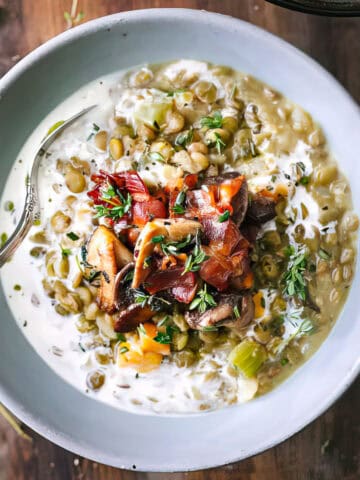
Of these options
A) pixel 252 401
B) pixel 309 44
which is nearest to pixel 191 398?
pixel 252 401

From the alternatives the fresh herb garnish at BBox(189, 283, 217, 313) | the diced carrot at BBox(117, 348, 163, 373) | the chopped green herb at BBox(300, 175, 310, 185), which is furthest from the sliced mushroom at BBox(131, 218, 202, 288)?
the chopped green herb at BBox(300, 175, 310, 185)

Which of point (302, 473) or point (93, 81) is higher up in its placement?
point (93, 81)

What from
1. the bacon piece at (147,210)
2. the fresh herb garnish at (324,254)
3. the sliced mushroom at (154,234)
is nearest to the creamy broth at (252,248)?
the fresh herb garnish at (324,254)

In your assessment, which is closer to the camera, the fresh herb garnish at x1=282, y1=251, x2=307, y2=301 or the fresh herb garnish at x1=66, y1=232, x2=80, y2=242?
the fresh herb garnish at x1=282, y1=251, x2=307, y2=301

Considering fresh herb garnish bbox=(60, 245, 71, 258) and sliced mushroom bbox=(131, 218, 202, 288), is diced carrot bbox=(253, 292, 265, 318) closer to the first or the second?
sliced mushroom bbox=(131, 218, 202, 288)

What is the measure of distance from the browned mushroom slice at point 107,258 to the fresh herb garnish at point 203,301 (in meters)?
0.31

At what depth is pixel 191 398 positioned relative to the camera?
8.44 feet

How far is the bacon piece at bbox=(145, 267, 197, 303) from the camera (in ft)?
7.69

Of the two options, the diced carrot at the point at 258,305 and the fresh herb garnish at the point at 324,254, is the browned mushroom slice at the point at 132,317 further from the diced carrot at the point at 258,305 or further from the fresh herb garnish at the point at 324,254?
the fresh herb garnish at the point at 324,254

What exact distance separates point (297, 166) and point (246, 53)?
1.66 ft

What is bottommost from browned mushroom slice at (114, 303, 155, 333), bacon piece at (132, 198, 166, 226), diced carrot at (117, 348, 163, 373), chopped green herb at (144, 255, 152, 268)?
diced carrot at (117, 348, 163, 373)

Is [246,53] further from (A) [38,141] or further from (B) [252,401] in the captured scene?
(B) [252,401]

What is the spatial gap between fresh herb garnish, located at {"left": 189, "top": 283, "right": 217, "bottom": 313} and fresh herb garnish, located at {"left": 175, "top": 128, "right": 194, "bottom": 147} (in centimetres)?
59

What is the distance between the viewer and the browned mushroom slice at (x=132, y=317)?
242 centimetres
